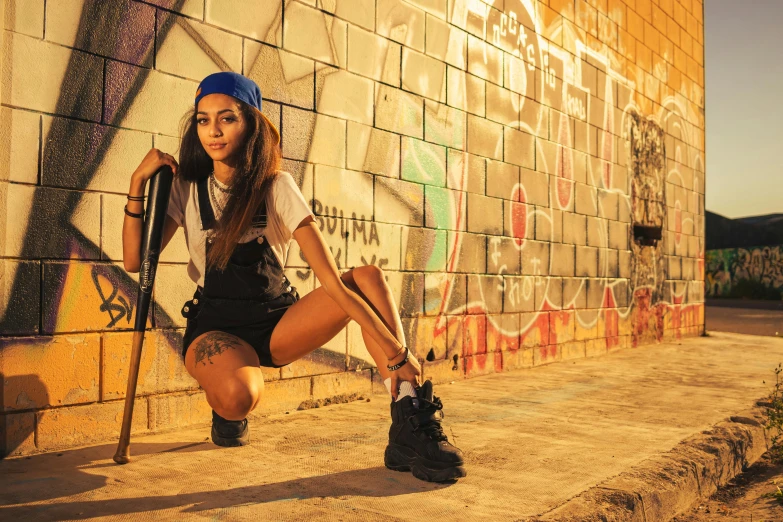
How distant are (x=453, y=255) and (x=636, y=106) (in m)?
3.98

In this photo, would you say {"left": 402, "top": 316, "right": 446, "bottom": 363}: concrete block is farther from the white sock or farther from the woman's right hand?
the woman's right hand

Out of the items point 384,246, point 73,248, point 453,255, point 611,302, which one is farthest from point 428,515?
point 611,302

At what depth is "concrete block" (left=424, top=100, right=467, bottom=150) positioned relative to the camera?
4660 millimetres

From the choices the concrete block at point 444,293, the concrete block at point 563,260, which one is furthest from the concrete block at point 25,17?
the concrete block at point 563,260

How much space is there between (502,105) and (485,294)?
1.43 m

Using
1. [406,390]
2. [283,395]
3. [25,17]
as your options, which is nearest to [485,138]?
[283,395]

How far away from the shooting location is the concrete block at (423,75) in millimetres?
4473

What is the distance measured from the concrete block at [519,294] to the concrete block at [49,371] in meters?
3.31

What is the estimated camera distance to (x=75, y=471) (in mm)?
2385

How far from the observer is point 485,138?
17.1 ft

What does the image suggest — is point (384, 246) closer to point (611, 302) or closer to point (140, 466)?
point (140, 466)

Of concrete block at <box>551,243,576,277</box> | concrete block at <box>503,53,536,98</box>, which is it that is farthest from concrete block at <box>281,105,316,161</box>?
concrete block at <box>551,243,576,277</box>

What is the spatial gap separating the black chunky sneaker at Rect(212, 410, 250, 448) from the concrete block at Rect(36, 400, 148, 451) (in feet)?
1.31

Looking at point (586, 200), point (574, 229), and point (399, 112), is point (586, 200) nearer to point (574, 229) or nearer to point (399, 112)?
point (574, 229)
